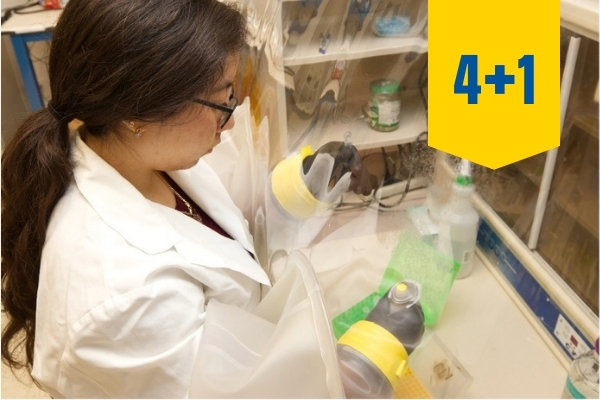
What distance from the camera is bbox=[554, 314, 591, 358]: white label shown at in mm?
903

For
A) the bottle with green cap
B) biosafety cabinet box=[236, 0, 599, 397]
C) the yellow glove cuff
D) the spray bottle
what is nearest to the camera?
the spray bottle

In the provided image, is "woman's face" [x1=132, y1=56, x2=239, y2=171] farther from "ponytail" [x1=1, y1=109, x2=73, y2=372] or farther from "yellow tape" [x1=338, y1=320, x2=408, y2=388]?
"yellow tape" [x1=338, y1=320, x2=408, y2=388]

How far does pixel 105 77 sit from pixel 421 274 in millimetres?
604

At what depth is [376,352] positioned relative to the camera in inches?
25.7

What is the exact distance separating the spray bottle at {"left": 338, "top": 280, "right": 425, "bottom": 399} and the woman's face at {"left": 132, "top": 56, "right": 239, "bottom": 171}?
0.36 m

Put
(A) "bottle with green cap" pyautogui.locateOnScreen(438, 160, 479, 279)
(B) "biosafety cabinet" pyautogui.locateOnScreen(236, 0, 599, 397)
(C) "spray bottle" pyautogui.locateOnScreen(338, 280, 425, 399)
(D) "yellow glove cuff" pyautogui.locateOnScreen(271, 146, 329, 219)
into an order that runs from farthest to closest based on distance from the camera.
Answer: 1. (A) "bottle with green cap" pyautogui.locateOnScreen(438, 160, 479, 279)
2. (D) "yellow glove cuff" pyautogui.locateOnScreen(271, 146, 329, 219)
3. (B) "biosafety cabinet" pyautogui.locateOnScreen(236, 0, 599, 397)
4. (C) "spray bottle" pyautogui.locateOnScreen(338, 280, 425, 399)

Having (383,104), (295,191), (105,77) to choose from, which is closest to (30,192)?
(105,77)

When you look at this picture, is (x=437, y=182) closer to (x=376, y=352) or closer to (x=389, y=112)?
(x=389, y=112)

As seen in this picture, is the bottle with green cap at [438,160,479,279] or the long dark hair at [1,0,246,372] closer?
the long dark hair at [1,0,246,372]

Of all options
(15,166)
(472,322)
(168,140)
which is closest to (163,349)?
(168,140)

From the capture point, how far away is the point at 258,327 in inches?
27.8

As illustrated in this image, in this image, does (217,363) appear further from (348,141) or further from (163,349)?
(348,141)

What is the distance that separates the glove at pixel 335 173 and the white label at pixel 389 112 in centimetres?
8

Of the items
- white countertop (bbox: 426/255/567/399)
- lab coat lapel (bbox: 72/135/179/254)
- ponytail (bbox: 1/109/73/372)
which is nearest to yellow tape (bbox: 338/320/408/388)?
white countertop (bbox: 426/255/567/399)
